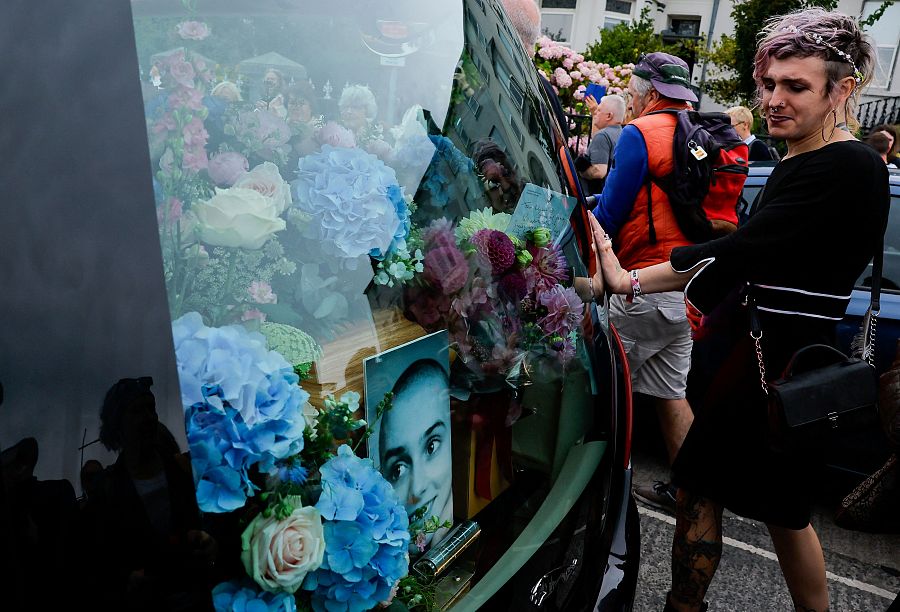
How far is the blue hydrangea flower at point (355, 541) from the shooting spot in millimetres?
1091

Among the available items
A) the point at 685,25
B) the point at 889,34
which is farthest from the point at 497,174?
the point at 685,25

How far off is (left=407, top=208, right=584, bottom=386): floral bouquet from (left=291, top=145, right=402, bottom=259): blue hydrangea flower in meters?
0.11

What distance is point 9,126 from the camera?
2.99ft

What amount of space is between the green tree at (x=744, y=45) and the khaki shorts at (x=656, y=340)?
41.9 feet

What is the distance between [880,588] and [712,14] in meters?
25.5

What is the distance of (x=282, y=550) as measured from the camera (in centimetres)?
102

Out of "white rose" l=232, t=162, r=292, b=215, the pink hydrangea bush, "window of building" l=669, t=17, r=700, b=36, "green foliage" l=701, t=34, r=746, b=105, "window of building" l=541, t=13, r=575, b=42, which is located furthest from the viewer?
"window of building" l=669, t=17, r=700, b=36

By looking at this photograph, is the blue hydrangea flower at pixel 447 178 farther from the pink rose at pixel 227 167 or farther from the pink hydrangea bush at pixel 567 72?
the pink hydrangea bush at pixel 567 72

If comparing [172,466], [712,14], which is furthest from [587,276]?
[712,14]

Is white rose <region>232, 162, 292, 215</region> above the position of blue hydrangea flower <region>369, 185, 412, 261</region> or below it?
above

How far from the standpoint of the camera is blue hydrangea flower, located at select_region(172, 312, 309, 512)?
0.99 meters

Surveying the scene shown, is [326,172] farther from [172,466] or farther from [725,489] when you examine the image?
[725,489]

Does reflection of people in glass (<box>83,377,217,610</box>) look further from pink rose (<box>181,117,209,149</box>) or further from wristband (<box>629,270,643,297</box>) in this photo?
wristband (<box>629,270,643,297</box>)

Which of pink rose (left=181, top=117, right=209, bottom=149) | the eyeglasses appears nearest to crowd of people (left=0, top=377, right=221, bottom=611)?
the eyeglasses
